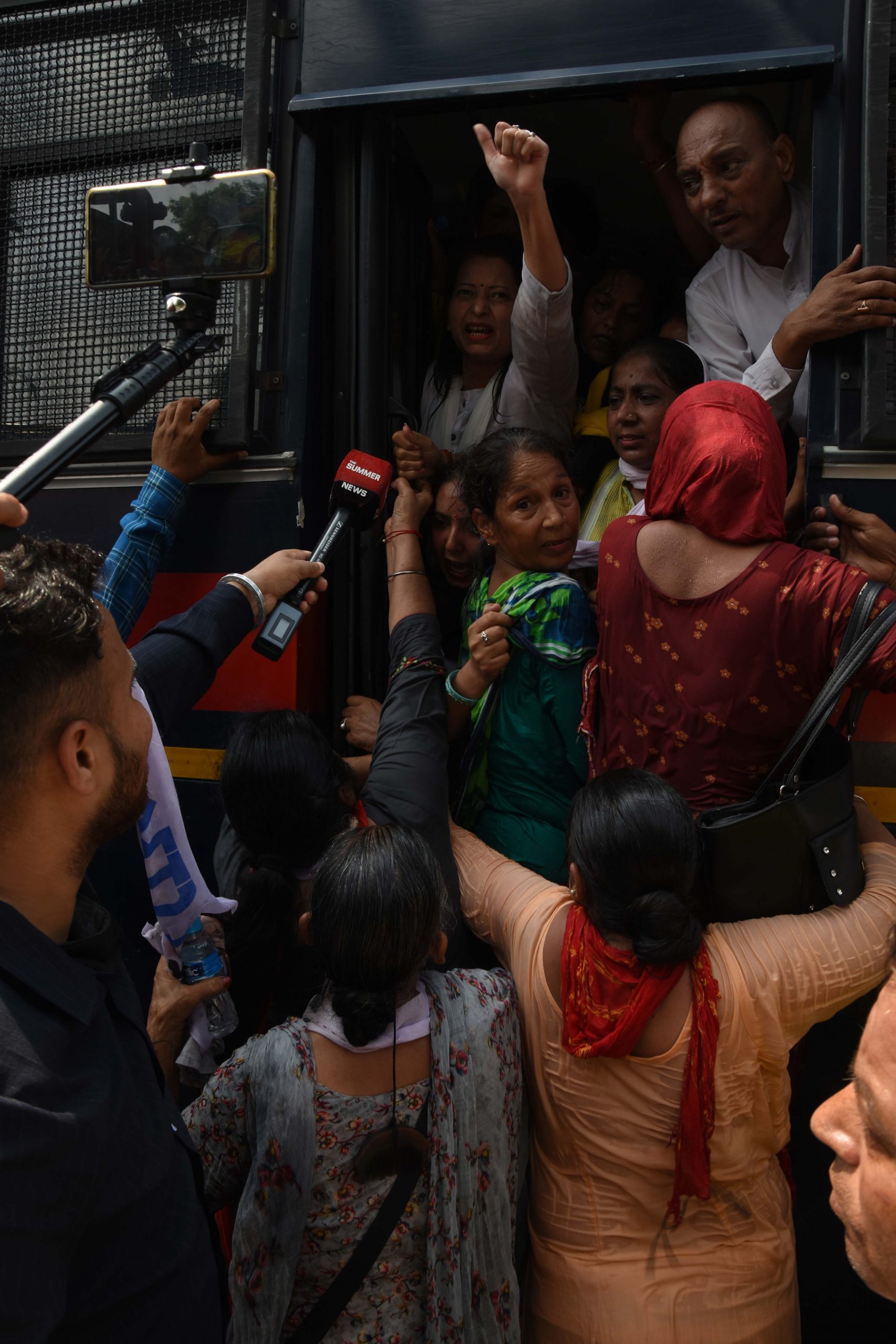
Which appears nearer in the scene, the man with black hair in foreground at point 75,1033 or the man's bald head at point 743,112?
the man with black hair in foreground at point 75,1033

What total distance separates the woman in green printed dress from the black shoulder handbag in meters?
0.47

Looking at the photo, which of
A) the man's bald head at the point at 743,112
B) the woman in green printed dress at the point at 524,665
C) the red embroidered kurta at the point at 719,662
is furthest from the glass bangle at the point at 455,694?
the man's bald head at the point at 743,112

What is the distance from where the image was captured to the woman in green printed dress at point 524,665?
6.97 ft

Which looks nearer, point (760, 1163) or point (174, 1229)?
point (174, 1229)

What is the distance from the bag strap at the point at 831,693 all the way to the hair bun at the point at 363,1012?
2.53ft

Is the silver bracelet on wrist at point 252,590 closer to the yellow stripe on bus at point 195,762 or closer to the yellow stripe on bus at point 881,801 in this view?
the yellow stripe on bus at point 195,762

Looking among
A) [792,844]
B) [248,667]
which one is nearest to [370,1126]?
[792,844]

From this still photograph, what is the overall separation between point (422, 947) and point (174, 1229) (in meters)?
0.48

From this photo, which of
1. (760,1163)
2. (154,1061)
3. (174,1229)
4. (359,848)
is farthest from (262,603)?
(760,1163)

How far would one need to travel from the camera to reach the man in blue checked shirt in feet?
7.16

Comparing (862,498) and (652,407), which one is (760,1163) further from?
(652,407)

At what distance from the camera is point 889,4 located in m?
1.96

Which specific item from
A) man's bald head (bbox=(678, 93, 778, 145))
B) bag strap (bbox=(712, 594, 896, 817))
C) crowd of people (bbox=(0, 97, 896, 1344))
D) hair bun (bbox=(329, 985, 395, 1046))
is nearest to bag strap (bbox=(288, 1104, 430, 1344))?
crowd of people (bbox=(0, 97, 896, 1344))

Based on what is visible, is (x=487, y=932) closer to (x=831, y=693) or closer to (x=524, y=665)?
(x=524, y=665)
